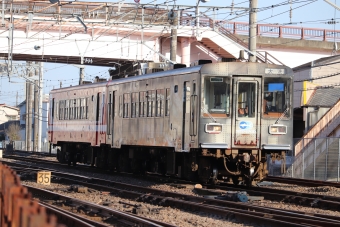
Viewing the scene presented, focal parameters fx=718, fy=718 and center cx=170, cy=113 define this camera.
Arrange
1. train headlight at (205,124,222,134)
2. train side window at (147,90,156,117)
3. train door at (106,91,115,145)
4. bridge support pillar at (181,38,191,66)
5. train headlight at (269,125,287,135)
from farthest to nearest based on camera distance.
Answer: bridge support pillar at (181,38,191,66), train door at (106,91,115,145), train side window at (147,90,156,117), train headlight at (269,125,287,135), train headlight at (205,124,222,134)

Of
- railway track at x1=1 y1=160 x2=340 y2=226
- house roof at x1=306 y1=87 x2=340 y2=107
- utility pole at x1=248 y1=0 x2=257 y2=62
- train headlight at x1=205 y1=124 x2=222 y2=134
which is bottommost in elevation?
railway track at x1=1 y1=160 x2=340 y2=226

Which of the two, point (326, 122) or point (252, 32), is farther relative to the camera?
point (326, 122)

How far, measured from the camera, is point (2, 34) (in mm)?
36594

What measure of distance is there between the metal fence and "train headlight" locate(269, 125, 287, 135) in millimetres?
9548

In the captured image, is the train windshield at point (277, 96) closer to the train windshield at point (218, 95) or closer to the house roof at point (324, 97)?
the train windshield at point (218, 95)

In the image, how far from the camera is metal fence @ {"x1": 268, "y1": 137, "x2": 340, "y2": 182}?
2855 centimetres

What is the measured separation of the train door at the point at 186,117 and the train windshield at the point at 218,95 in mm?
728

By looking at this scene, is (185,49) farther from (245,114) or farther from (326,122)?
(245,114)

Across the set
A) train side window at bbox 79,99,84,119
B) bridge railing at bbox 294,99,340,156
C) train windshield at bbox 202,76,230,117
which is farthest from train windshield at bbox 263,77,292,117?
bridge railing at bbox 294,99,340,156

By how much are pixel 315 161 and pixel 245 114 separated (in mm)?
11201

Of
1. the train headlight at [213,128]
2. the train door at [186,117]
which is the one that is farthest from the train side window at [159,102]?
the train headlight at [213,128]

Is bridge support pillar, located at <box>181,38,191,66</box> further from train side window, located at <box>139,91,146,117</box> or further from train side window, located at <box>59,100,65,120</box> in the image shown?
train side window, located at <box>139,91,146,117</box>

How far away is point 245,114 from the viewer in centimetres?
1850

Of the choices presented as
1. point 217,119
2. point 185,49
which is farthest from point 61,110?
point 217,119
